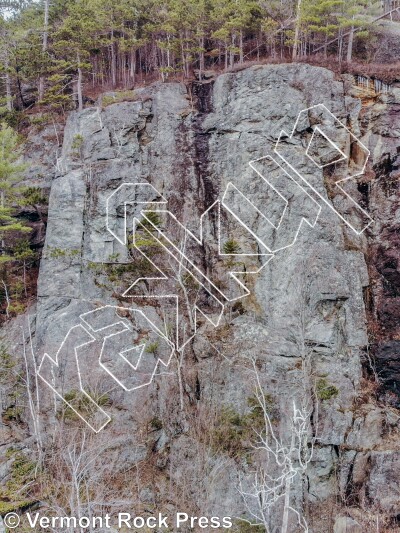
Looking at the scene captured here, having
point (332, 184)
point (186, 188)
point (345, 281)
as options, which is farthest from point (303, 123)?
point (345, 281)

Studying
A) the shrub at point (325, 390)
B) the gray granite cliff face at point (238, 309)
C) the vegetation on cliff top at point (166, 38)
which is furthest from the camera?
the vegetation on cliff top at point (166, 38)

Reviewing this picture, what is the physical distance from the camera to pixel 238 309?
13.2 m

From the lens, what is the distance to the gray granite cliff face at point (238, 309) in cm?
1123

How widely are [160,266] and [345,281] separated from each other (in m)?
5.60

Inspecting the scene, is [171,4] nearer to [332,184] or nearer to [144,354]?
[332,184]

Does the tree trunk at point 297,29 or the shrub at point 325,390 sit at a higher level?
the tree trunk at point 297,29

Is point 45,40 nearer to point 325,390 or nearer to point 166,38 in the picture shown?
point 166,38
